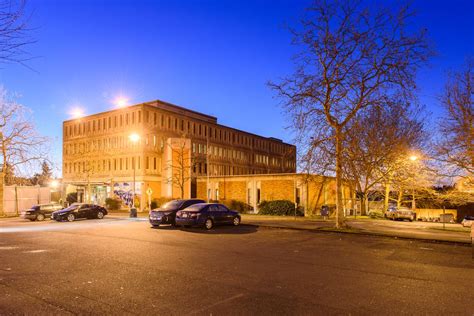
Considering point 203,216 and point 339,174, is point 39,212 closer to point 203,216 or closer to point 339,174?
point 203,216

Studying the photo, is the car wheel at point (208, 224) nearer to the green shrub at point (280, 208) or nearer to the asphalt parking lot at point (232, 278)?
the asphalt parking lot at point (232, 278)

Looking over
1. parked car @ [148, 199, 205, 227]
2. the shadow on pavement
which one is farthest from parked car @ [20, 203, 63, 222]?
the shadow on pavement

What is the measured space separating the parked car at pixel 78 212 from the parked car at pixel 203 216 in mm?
12506

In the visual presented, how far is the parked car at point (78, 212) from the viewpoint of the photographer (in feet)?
96.3

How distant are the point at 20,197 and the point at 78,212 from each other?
15.1 meters

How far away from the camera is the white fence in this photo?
39.9 metres

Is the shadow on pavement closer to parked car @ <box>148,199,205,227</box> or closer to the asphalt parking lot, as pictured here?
parked car @ <box>148,199,205,227</box>

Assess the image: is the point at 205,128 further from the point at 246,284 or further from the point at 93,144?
the point at 246,284

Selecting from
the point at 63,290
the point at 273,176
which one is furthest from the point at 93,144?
the point at 63,290

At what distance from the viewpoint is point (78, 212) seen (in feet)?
99.4

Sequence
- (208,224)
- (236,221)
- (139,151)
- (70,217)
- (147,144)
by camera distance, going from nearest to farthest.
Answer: (208,224)
(236,221)
(70,217)
(139,151)
(147,144)

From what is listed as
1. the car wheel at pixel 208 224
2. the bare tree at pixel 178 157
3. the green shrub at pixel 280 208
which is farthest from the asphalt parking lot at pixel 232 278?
the bare tree at pixel 178 157

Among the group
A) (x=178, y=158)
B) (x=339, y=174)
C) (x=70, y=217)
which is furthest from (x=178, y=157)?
(x=339, y=174)

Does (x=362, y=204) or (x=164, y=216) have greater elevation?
(x=164, y=216)
